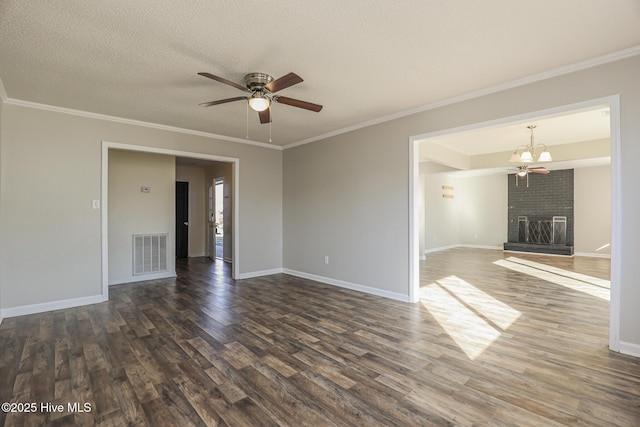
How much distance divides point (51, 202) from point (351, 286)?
4.26m

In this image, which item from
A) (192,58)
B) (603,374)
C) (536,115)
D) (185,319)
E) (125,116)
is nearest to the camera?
(603,374)

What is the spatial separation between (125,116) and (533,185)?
415 inches

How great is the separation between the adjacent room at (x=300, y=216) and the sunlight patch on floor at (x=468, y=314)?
3cm

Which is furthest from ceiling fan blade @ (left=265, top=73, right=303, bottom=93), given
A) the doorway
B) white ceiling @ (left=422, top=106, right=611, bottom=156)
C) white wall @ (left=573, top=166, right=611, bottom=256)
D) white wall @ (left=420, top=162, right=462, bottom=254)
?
white wall @ (left=573, top=166, right=611, bottom=256)

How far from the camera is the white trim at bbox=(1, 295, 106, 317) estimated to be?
3.56 m

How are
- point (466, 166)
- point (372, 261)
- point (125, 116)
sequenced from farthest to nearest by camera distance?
1. point (466, 166)
2. point (372, 261)
3. point (125, 116)

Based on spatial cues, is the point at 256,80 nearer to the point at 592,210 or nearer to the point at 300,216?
the point at 300,216

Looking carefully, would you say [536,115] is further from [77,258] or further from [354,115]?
[77,258]

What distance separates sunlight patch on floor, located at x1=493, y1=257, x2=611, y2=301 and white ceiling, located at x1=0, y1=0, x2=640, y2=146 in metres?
3.69

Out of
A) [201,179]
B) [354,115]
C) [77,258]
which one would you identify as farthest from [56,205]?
[201,179]

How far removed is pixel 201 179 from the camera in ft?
27.5

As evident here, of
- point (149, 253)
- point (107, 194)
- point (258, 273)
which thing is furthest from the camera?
point (258, 273)

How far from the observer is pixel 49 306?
3.77m

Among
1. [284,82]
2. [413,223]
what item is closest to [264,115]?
[284,82]
